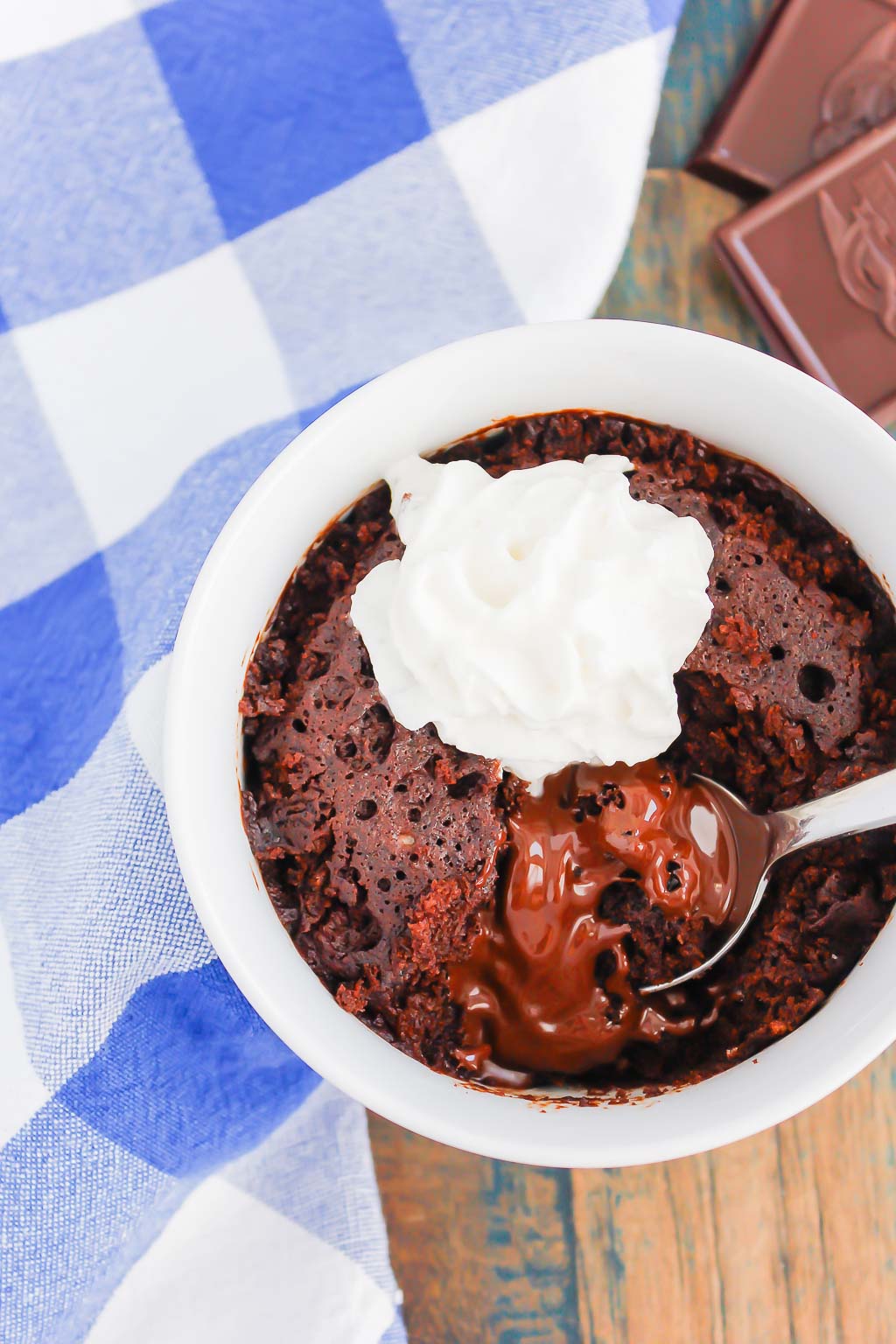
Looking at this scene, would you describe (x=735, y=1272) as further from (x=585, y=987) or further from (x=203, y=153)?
(x=203, y=153)

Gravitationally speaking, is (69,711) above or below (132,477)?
below

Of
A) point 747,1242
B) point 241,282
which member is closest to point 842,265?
point 241,282

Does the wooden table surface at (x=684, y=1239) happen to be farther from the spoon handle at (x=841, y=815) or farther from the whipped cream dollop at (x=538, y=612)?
the whipped cream dollop at (x=538, y=612)

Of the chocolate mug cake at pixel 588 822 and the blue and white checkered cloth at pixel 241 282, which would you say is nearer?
the chocolate mug cake at pixel 588 822

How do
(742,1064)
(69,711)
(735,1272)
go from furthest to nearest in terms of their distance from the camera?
(735,1272), (69,711), (742,1064)

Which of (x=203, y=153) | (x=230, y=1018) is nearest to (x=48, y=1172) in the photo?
(x=230, y=1018)

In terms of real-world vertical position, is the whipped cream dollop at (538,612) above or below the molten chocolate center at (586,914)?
above

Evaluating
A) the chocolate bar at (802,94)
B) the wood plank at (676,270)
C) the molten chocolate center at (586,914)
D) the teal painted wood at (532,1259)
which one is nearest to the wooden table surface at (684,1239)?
the teal painted wood at (532,1259)

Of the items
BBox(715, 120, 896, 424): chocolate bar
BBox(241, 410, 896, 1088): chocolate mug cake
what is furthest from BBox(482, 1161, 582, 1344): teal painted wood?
BBox(715, 120, 896, 424): chocolate bar
